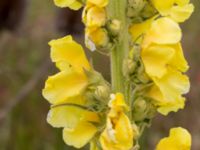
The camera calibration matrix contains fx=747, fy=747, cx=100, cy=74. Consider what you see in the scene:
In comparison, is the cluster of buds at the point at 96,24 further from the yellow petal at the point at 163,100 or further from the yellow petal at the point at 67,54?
the yellow petal at the point at 163,100

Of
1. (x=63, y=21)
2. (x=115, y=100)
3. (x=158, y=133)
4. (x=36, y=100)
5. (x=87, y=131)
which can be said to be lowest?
(x=158, y=133)

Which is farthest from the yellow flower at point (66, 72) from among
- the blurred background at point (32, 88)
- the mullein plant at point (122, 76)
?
the blurred background at point (32, 88)

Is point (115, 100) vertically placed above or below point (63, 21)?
above

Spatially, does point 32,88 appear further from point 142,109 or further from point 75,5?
point 142,109

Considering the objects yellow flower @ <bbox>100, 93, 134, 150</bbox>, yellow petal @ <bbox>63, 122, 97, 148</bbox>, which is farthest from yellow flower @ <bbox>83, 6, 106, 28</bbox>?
yellow petal @ <bbox>63, 122, 97, 148</bbox>

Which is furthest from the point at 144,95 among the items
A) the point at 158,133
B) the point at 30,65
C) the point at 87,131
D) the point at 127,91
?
the point at 30,65

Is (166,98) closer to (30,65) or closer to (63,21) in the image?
(63,21)
